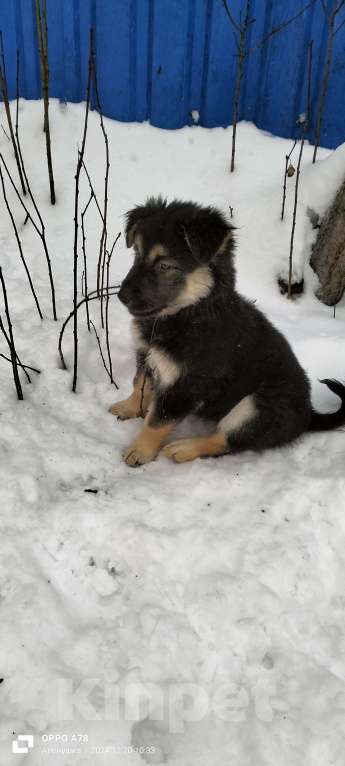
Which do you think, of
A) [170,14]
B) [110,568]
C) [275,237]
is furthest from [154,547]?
[170,14]

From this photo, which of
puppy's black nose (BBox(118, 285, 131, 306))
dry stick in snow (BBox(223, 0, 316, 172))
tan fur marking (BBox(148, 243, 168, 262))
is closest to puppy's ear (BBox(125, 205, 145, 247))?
tan fur marking (BBox(148, 243, 168, 262))

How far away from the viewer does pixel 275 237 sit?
165 inches

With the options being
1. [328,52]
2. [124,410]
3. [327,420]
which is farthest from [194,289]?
[328,52]

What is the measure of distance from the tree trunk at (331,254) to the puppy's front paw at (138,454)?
217 cm

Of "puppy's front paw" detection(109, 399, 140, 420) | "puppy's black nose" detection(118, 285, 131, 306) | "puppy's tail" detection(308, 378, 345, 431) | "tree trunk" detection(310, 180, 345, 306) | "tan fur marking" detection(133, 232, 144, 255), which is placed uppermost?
"tan fur marking" detection(133, 232, 144, 255)

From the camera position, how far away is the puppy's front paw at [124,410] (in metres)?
3.01

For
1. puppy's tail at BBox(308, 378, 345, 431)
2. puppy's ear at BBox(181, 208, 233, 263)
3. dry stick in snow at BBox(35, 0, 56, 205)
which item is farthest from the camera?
dry stick in snow at BBox(35, 0, 56, 205)

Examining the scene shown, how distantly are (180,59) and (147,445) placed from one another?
3727 millimetres

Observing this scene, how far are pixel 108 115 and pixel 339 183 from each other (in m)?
2.32

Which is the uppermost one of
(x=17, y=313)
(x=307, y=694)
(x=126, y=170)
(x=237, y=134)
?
(x=237, y=134)

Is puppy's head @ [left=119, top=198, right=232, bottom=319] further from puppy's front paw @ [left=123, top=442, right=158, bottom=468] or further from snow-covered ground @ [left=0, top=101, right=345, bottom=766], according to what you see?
snow-covered ground @ [left=0, top=101, right=345, bottom=766]

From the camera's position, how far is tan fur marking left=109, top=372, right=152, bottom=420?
Result: 300 cm

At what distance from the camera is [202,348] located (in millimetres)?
2512

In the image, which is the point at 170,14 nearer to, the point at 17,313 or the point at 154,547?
the point at 17,313
